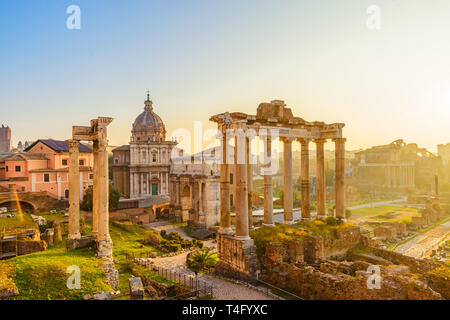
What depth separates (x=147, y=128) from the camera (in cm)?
5416

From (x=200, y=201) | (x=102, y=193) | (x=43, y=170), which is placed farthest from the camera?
(x=43, y=170)

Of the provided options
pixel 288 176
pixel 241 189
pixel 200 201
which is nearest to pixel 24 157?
pixel 200 201

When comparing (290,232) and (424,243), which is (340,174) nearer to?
(290,232)

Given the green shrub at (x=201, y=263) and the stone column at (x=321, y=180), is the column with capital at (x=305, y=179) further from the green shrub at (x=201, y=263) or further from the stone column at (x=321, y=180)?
the green shrub at (x=201, y=263)

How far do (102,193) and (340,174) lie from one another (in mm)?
15679

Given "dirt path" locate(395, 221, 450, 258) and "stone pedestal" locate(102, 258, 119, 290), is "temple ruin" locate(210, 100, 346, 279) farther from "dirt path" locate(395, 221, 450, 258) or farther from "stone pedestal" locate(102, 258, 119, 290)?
"dirt path" locate(395, 221, 450, 258)

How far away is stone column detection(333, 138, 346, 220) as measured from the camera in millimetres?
21484

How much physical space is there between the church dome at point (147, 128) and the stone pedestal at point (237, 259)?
3885 cm

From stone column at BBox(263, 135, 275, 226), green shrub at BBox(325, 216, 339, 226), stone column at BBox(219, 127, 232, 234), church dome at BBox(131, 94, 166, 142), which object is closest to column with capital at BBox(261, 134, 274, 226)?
stone column at BBox(263, 135, 275, 226)

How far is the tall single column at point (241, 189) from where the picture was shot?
1664 centimetres

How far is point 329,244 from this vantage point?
18.6m

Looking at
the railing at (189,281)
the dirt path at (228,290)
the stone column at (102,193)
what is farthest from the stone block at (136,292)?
the stone column at (102,193)

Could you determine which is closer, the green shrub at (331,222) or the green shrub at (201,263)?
the green shrub at (201,263)

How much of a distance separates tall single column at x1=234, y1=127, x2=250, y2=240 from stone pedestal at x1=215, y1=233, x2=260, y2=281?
1.57ft
